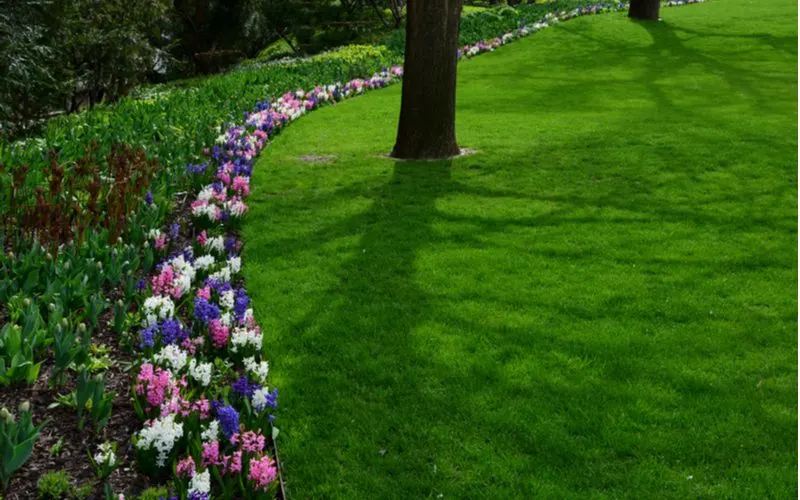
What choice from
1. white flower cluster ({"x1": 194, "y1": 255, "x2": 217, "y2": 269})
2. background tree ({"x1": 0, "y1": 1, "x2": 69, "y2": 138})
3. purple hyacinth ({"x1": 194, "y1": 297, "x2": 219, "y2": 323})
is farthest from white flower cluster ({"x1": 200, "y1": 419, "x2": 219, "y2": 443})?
background tree ({"x1": 0, "y1": 1, "x2": 69, "y2": 138})

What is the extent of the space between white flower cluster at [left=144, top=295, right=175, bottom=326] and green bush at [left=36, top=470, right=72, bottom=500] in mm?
1482

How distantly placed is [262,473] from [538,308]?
2.80 metres

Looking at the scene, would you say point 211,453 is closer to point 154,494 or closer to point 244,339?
point 154,494

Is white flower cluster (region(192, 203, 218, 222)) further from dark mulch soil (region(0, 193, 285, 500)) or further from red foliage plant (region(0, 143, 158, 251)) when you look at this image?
dark mulch soil (region(0, 193, 285, 500))

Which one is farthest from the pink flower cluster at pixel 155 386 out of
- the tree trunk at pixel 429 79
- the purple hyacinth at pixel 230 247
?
the tree trunk at pixel 429 79

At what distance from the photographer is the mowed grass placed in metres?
3.85

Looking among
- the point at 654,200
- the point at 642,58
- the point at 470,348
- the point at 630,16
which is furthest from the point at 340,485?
the point at 630,16

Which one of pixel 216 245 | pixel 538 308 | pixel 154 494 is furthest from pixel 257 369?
pixel 538 308

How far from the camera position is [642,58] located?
57.0 ft

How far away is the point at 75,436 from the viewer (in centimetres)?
375

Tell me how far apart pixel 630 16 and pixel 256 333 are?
66.5 feet

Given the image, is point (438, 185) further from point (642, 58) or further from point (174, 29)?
point (174, 29)

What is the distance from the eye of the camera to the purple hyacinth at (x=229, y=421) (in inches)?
140

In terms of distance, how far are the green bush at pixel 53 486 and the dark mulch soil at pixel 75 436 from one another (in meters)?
0.05
